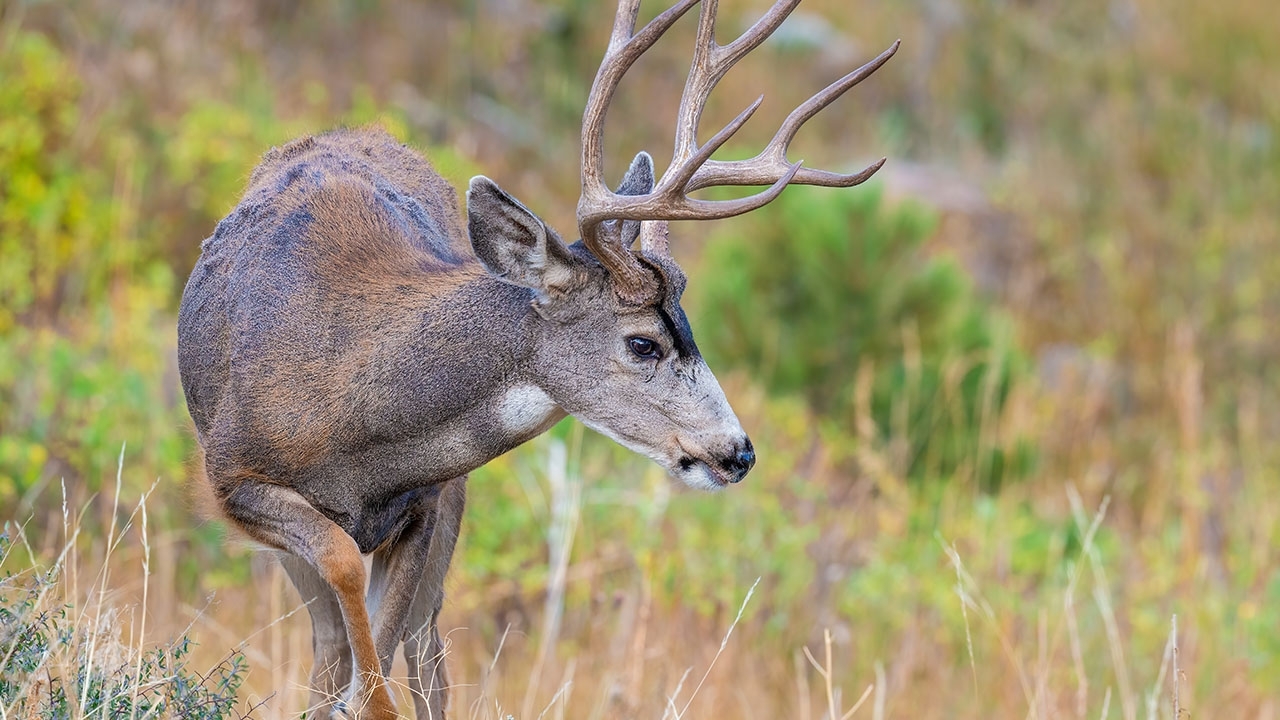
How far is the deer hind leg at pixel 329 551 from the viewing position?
407cm

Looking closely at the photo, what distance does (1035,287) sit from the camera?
50.6 ft

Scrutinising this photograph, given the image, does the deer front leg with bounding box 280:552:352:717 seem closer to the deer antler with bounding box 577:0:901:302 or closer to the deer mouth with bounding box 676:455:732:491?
the deer mouth with bounding box 676:455:732:491

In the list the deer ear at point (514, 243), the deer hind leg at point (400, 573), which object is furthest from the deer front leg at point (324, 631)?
the deer ear at point (514, 243)

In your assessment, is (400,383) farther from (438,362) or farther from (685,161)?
(685,161)

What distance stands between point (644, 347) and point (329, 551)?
0.97 m

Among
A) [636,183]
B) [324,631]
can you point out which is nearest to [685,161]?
[636,183]

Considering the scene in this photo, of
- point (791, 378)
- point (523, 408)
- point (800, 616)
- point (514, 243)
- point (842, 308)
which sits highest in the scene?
point (514, 243)

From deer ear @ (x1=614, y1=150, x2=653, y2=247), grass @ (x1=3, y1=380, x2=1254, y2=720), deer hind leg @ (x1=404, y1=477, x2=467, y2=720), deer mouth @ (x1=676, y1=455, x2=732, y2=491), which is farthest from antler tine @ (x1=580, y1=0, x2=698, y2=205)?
grass @ (x1=3, y1=380, x2=1254, y2=720)

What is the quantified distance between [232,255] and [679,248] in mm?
10923

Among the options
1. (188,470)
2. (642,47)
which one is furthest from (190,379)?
(642,47)

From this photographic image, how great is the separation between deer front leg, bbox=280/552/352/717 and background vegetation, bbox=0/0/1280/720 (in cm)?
13

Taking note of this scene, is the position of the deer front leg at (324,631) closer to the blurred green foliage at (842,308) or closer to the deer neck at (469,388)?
the deer neck at (469,388)

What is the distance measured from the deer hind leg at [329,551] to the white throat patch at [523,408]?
51cm

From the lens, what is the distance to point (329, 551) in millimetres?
4105
